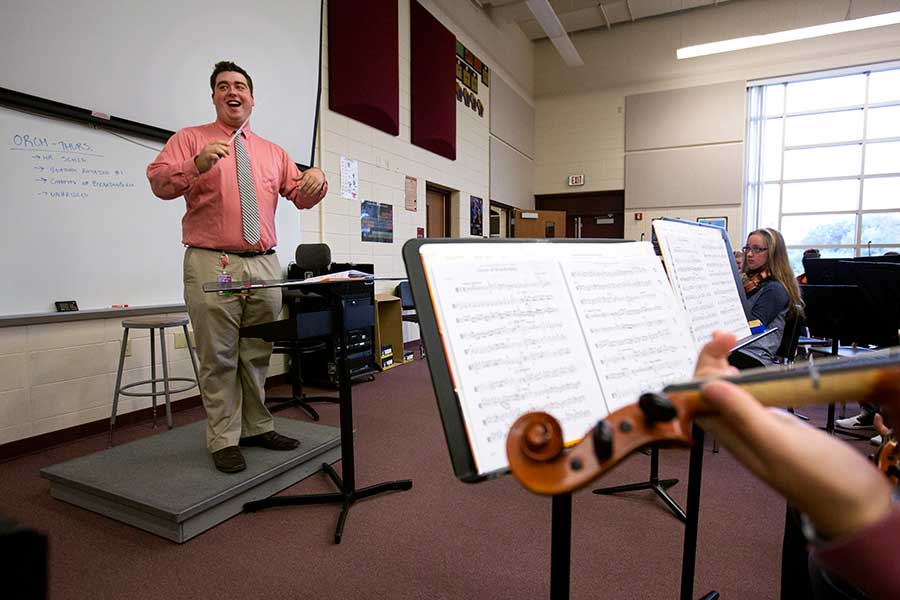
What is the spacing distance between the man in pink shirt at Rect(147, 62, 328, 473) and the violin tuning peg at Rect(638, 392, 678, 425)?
1746 mm

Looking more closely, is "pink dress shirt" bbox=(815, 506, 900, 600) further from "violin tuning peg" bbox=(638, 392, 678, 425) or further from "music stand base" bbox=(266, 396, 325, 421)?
"music stand base" bbox=(266, 396, 325, 421)

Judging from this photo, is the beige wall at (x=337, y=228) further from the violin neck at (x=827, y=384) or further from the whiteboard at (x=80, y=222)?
the violin neck at (x=827, y=384)

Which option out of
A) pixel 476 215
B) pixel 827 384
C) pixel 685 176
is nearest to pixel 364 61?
pixel 476 215

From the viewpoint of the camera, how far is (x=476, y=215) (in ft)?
21.0

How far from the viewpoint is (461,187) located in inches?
237

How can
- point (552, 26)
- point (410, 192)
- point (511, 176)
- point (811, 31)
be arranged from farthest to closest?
point (511, 176) → point (552, 26) → point (811, 31) → point (410, 192)

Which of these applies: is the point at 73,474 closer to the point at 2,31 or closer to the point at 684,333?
the point at 2,31

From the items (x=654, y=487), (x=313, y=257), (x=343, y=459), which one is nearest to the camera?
(x=343, y=459)

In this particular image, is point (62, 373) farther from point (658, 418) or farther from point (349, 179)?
point (658, 418)

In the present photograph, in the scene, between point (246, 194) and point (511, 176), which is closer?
point (246, 194)

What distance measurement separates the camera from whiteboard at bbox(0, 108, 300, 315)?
88.5 inches

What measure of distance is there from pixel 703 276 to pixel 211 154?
65.0 inches

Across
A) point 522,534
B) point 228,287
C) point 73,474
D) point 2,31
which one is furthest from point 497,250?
point 2,31

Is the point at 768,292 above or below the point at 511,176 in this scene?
below
